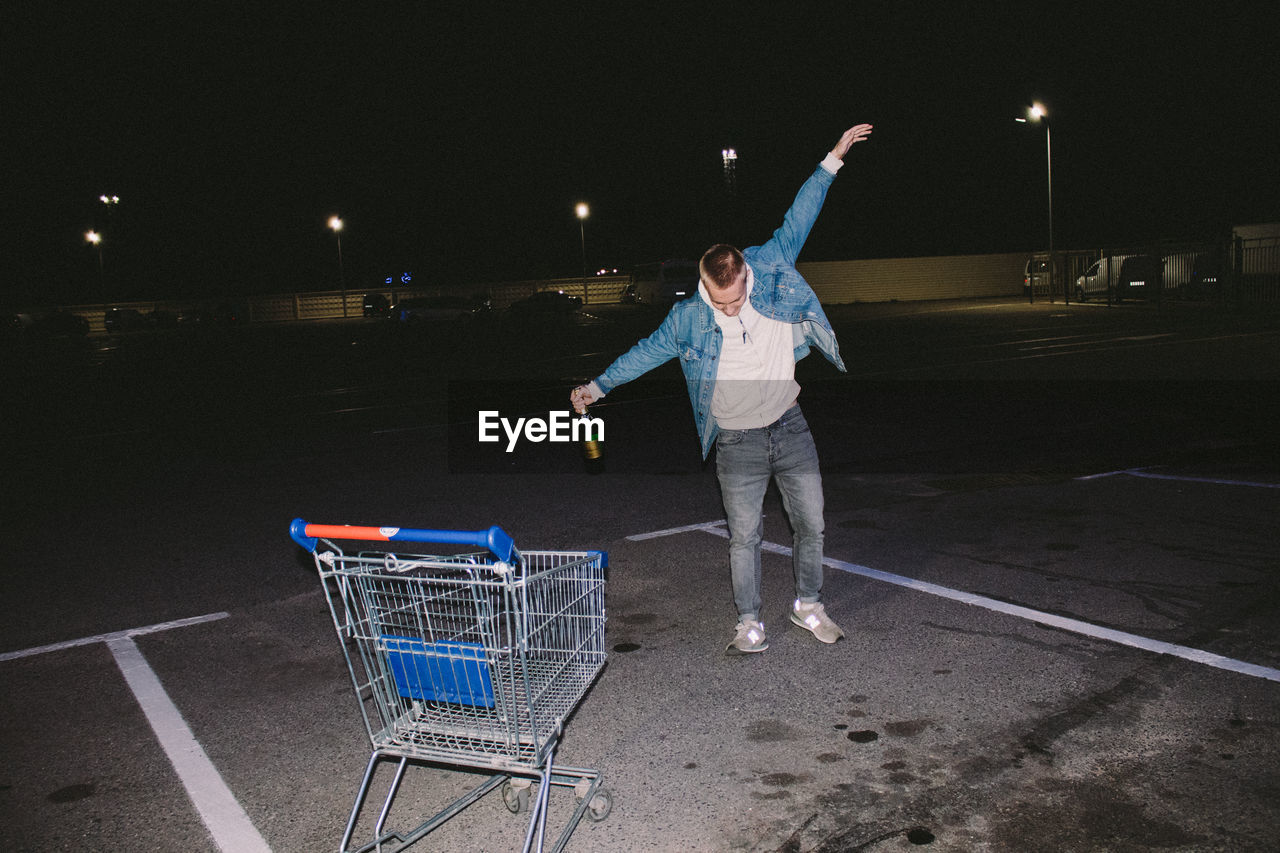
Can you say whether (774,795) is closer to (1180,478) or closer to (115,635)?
(115,635)

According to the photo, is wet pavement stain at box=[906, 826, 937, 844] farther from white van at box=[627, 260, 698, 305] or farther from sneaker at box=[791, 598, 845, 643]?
white van at box=[627, 260, 698, 305]

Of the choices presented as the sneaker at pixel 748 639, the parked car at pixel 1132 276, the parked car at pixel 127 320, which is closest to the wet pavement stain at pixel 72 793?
the sneaker at pixel 748 639

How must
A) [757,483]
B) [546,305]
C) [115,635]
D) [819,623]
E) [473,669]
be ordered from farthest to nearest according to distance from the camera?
[546,305] → [115,635] → [819,623] → [757,483] → [473,669]

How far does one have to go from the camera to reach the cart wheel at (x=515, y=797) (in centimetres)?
351

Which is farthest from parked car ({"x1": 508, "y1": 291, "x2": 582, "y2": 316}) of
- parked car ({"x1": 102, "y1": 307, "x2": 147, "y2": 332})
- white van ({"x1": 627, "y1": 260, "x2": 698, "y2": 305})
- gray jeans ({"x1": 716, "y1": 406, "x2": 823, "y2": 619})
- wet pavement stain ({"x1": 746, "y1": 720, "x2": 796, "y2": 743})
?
wet pavement stain ({"x1": 746, "y1": 720, "x2": 796, "y2": 743})

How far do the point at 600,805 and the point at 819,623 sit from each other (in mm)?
1982

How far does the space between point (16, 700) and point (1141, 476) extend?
324 inches

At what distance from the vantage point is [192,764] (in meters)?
4.04

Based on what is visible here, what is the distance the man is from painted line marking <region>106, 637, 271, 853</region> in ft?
7.23

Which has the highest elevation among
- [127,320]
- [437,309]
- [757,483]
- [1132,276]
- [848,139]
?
[127,320]

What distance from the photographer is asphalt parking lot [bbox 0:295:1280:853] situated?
11.5ft

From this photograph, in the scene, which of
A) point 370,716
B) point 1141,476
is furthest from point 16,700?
point 1141,476

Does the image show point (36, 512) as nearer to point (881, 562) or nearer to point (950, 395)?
point (881, 562)

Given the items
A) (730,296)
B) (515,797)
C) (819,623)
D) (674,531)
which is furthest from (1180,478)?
(515,797)
